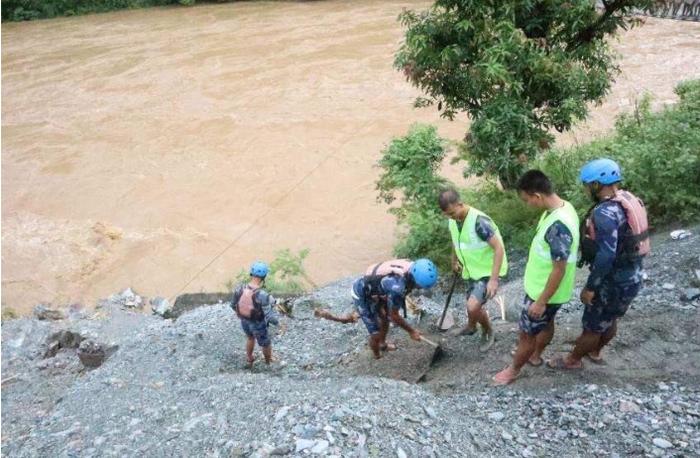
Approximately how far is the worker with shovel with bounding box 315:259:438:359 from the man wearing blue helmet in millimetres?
1063

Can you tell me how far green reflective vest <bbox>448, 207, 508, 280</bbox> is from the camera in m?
4.46

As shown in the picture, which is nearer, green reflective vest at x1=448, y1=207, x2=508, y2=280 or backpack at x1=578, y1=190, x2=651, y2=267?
backpack at x1=578, y1=190, x2=651, y2=267

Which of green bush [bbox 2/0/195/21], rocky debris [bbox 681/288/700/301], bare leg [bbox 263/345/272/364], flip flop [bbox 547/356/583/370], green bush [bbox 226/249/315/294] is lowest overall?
green bush [bbox 226/249/315/294]

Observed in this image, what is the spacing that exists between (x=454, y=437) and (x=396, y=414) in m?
0.38

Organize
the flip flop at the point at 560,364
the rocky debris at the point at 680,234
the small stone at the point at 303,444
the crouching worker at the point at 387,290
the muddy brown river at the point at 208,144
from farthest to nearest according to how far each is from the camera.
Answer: the muddy brown river at the point at 208,144, the rocky debris at the point at 680,234, the crouching worker at the point at 387,290, the flip flop at the point at 560,364, the small stone at the point at 303,444

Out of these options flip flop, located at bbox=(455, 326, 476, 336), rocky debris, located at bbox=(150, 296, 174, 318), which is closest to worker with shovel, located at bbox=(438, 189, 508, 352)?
flip flop, located at bbox=(455, 326, 476, 336)

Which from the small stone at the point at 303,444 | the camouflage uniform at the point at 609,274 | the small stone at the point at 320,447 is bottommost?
the small stone at the point at 303,444

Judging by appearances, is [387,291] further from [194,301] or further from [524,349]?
[194,301]

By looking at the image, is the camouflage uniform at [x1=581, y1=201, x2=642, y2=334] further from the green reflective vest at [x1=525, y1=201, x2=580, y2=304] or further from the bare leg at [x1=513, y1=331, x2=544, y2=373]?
the bare leg at [x1=513, y1=331, x2=544, y2=373]

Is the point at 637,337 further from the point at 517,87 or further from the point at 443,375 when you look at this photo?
the point at 517,87

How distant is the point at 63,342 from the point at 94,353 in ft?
3.86

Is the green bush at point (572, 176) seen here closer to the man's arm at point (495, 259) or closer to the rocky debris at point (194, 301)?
the rocky debris at point (194, 301)

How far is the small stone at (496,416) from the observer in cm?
399

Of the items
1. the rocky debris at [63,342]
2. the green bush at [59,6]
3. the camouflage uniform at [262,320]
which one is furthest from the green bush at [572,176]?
the green bush at [59,6]
